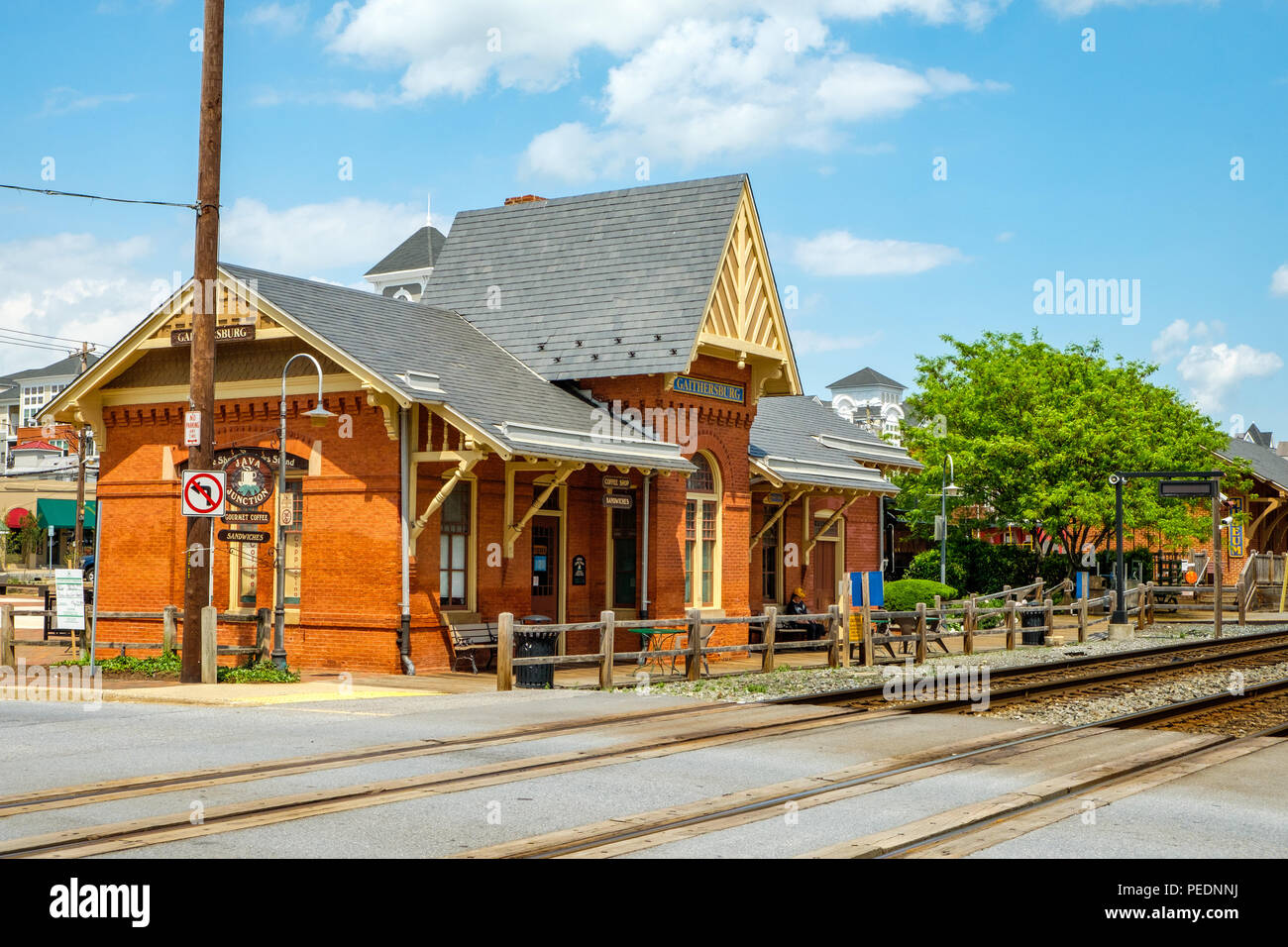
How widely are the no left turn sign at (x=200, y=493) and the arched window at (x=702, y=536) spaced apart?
9.93m

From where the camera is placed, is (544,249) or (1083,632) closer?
(544,249)

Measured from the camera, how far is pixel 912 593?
114 feet

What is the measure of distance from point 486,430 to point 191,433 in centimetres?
427

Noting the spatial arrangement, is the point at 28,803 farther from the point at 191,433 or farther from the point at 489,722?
the point at 191,433

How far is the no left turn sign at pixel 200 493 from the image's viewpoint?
61.7 feet

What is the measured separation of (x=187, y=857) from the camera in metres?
7.96

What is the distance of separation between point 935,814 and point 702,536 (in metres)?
17.4

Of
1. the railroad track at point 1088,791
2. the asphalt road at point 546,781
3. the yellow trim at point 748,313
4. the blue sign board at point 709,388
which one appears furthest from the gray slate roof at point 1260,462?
the asphalt road at point 546,781

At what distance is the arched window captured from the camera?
87.9 ft

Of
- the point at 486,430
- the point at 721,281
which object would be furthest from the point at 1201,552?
the point at 486,430

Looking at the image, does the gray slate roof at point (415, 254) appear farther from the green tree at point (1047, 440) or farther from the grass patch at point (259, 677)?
the grass patch at point (259, 677)

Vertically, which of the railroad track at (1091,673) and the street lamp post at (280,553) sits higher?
the street lamp post at (280,553)

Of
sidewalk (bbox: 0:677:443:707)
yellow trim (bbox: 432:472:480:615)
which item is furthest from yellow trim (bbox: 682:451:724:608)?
sidewalk (bbox: 0:677:443:707)

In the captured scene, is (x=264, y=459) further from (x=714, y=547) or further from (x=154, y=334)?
(x=714, y=547)
